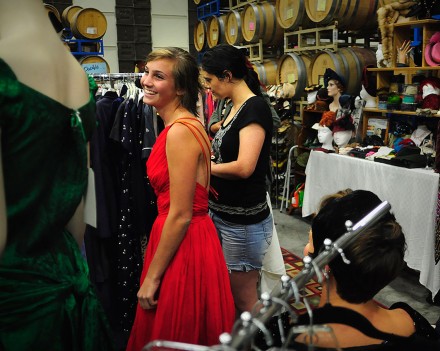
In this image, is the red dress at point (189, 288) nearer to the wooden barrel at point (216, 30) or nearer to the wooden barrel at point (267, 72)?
the wooden barrel at point (267, 72)

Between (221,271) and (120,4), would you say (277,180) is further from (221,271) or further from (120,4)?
(120,4)

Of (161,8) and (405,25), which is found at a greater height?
(161,8)

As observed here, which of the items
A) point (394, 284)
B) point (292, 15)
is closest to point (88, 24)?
point (292, 15)

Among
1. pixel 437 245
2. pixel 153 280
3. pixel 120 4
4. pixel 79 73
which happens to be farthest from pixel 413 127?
pixel 120 4

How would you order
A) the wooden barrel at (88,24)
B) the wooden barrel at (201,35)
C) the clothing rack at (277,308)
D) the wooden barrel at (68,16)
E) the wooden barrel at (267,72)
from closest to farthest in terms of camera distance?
the clothing rack at (277,308), the wooden barrel at (267,72), the wooden barrel at (88,24), the wooden barrel at (201,35), the wooden barrel at (68,16)

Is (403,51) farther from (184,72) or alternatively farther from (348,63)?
(184,72)

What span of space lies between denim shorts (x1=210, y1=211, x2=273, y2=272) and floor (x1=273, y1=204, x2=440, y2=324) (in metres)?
1.57

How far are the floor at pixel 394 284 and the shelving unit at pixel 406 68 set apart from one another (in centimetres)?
122

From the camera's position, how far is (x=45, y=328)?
0.88 m

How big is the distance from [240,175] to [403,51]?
2.76 m

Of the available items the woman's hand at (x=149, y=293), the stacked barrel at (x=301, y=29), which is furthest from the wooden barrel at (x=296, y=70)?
the woman's hand at (x=149, y=293)

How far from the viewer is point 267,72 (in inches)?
239

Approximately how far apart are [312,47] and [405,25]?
5.03ft

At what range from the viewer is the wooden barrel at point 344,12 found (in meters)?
4.78
